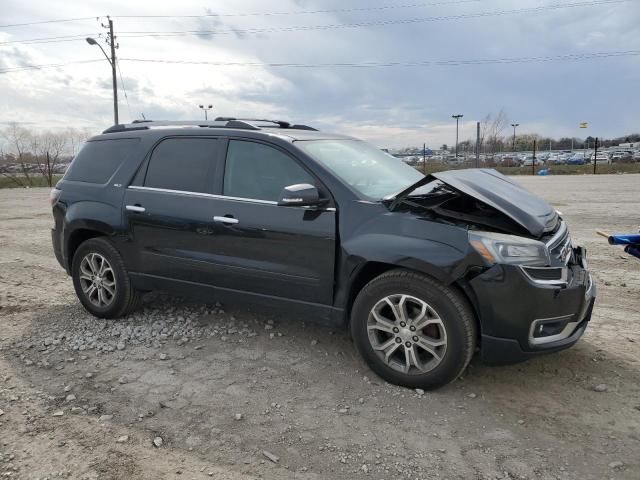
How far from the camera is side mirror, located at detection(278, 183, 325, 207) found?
3.53m

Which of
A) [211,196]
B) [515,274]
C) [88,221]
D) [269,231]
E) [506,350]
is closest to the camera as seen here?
[515,274]

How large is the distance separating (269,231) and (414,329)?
4.16 ft

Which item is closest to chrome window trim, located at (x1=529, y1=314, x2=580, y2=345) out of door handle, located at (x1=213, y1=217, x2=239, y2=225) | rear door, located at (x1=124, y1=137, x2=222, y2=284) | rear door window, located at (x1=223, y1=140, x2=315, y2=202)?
rear door window, located at (x1=223, y1=140, x2=315, y2=202)

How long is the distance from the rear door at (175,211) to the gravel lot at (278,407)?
23.9 inches

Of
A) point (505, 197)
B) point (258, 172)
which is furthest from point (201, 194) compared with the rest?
point (505, 197)

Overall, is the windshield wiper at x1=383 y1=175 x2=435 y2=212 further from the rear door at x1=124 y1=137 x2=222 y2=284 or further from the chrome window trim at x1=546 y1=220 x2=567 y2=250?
the rear door at x1=124 y1=137 x2=222 y2=284

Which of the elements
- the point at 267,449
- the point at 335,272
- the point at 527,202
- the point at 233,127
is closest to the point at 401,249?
the point at 335,272

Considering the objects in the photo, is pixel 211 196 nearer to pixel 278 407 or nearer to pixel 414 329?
pixel 278 407

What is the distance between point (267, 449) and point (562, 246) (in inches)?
90.6

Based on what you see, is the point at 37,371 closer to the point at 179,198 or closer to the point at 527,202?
the point at 179,198

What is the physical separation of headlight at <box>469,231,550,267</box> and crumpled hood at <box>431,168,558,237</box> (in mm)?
120

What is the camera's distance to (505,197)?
139 inches

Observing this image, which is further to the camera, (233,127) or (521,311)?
(233,127)

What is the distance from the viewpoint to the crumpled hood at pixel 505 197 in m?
3.31
